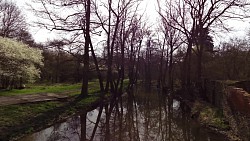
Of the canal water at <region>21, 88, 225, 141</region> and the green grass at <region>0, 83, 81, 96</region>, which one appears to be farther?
the green grass at <region>0, 83, 81, 96</region>

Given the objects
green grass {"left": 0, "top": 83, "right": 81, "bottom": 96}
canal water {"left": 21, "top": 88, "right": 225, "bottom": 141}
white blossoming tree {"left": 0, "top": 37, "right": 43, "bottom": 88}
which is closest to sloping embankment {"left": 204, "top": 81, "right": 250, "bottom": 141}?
canal water {"left": 21, "top": 88, "right": 225, "bottom": 141}

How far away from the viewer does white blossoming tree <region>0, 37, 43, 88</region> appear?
19.4 m

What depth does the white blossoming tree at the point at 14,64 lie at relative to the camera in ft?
63.7

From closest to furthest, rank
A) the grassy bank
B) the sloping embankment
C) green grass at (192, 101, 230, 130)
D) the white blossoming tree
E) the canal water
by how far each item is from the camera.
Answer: the sloping embankment → the grassy bank → the canal water → green grass at (192, 101, 230, 130) → the white blossoming tree

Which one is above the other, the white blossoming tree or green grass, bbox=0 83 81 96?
the white blossoming tree

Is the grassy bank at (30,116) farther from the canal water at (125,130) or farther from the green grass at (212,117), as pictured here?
the green grass at (212,117)

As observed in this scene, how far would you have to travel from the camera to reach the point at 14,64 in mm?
20672

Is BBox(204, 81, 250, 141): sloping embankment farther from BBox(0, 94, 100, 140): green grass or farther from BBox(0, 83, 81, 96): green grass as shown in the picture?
BBox(0, 83, 81, 96): green grass

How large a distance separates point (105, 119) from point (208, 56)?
18.1m

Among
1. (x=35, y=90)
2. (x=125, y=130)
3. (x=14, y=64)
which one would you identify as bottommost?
(x=125, y=130)

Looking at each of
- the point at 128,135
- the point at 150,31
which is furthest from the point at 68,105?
the point at 150,31

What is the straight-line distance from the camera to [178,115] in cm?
1727

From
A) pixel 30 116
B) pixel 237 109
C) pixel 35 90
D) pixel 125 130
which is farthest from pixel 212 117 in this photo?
pixel 35 90

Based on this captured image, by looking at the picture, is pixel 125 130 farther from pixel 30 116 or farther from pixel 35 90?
pixel 35 90
